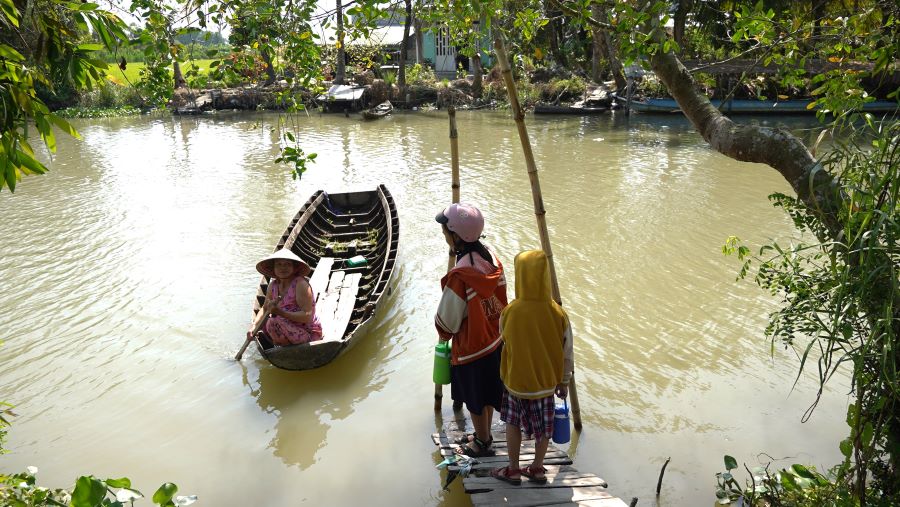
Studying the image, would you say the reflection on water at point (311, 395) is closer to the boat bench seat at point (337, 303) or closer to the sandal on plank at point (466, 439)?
the boat bench seat at point (337, 303)

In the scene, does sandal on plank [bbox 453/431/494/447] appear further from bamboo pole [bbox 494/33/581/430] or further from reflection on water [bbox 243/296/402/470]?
reflection on water [bbox 243/296/402/470]

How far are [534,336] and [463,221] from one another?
78cm

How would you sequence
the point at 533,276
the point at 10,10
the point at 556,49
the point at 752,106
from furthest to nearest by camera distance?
the point at 556,49 < the point at 752,106 < the point at 533,276 < the point at 10,10

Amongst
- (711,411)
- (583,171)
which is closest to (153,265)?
(711,411)

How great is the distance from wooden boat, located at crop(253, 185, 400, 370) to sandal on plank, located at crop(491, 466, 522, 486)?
6.90ft

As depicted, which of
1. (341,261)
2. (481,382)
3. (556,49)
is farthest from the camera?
(556,49)

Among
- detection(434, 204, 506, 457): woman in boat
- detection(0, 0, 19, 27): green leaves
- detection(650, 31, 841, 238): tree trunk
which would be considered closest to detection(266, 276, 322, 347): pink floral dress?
detection(434, 204, 506, 457): woman in boat

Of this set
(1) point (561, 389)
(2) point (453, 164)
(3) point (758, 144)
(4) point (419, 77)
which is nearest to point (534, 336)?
(1) point (561, 389)

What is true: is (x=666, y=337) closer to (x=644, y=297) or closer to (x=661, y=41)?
(x=644, y=297)

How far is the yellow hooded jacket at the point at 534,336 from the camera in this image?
3.46m

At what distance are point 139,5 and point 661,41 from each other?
123 inches

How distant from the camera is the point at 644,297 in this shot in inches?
309

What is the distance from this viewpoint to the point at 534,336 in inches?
140

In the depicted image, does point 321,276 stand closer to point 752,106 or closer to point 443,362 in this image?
point 443,362
